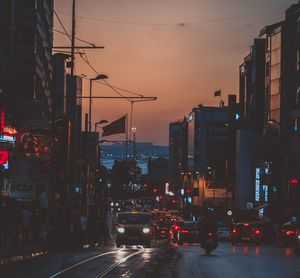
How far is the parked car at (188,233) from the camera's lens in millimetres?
56125

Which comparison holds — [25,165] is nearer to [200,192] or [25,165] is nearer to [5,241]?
[5,241]

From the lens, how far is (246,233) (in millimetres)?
63281

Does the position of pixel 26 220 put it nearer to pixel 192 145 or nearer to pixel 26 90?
pixel 26 90

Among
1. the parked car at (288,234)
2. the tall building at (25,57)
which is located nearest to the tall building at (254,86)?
the tall building at (25,57)

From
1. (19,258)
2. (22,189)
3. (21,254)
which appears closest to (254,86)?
(22,189)

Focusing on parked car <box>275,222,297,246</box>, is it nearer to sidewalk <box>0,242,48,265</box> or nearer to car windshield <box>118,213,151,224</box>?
car windshield <box>118,213,151,224</box>

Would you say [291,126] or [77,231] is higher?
[291,126]

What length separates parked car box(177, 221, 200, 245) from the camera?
2210 inches

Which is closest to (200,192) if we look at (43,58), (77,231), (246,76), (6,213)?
(246,76)

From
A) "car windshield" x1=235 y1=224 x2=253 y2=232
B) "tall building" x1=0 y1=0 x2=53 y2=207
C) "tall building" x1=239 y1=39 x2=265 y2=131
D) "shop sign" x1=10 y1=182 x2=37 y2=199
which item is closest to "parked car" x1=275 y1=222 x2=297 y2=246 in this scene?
"car windshield" x1=235 y1=224 x2=253 y2=232

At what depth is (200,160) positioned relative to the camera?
186 metres

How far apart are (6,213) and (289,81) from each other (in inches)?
2815

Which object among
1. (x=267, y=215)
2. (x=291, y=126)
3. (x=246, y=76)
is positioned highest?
(x=246, y=76)

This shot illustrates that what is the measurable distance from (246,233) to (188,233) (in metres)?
8.09
